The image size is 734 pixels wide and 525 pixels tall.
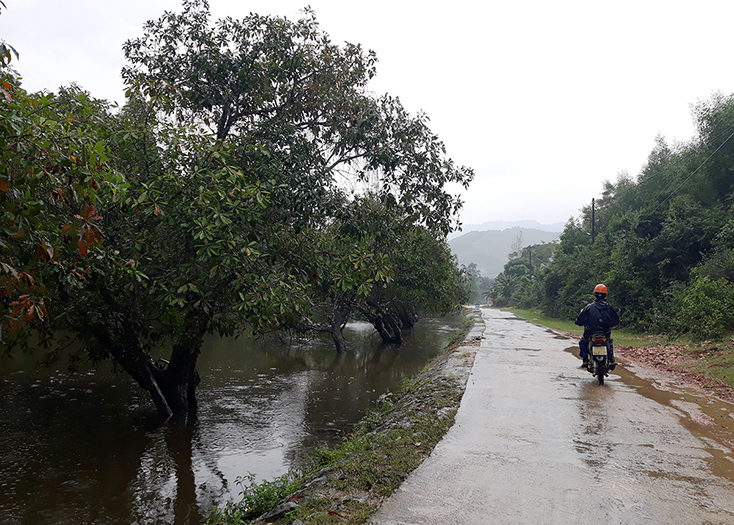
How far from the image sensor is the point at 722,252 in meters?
20.8

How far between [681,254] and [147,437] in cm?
2387

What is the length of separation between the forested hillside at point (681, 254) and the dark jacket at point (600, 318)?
8.37 metres

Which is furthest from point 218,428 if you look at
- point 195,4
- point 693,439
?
point 195,4

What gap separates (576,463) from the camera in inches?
192

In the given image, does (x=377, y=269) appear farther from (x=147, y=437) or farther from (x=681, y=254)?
(x=681, y=254)

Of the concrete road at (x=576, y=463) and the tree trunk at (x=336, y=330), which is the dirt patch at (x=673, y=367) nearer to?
the concrete road at (x=576, y=463)

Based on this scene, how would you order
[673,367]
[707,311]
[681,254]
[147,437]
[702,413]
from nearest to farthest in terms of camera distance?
1. [702,413]
2. [147,437]
3. [673,367]
4. [707,311]
5. [681,254]

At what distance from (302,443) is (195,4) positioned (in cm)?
894

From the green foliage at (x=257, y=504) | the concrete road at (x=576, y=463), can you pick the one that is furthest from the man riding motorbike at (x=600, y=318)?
the green foliage at (x=257, y=504)

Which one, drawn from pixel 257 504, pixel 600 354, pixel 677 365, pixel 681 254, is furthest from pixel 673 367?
pixel 681 254

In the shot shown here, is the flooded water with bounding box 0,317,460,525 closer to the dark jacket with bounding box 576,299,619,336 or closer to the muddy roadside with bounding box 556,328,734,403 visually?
the dark jacket with bounding box 576,299,619,336

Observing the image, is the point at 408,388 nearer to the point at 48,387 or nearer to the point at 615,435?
the point at 615,435

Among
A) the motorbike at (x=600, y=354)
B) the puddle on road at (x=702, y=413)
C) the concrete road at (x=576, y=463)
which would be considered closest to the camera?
the concrete road at (x=576, y=463)

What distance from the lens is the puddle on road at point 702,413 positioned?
509cm
